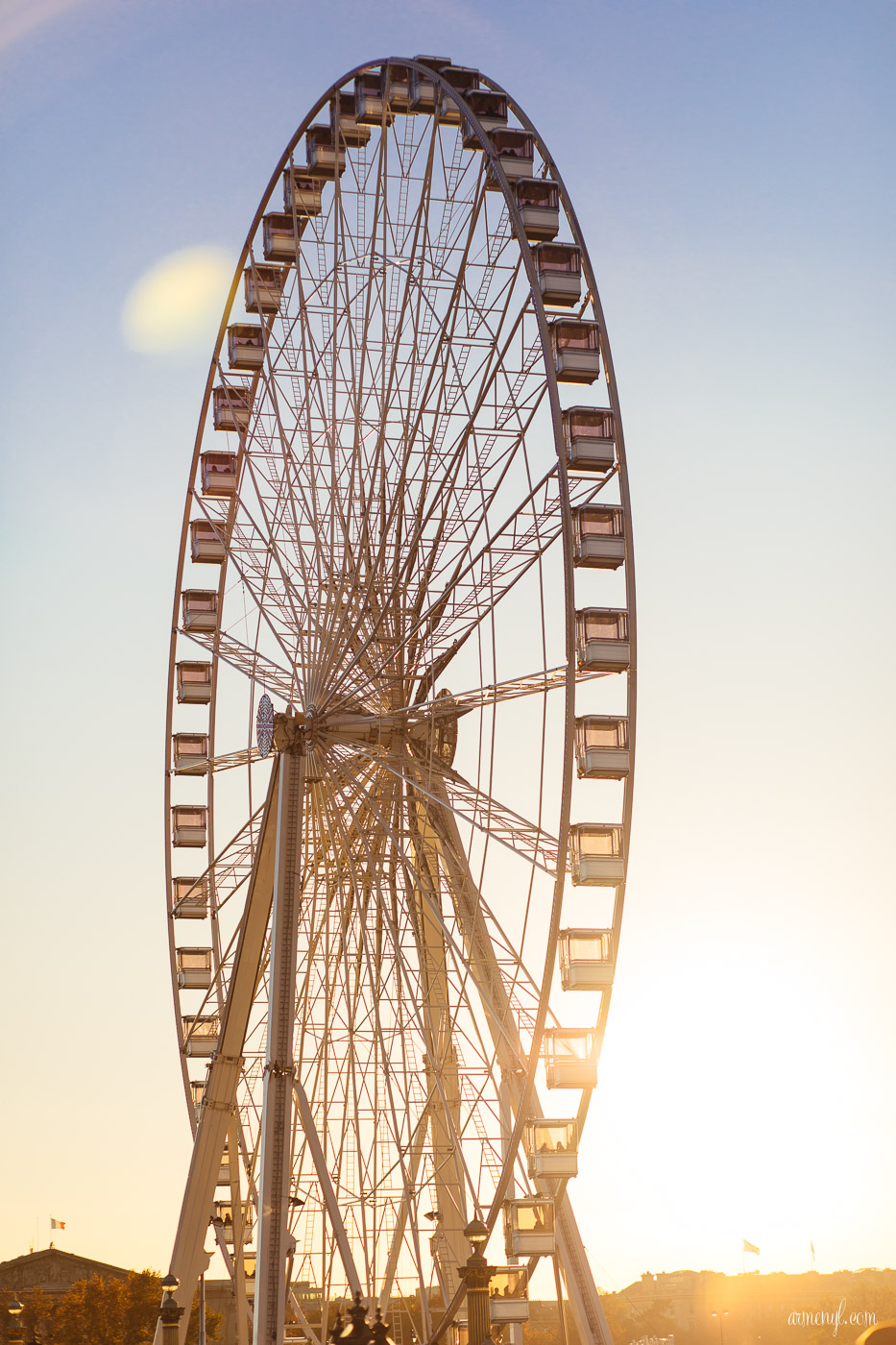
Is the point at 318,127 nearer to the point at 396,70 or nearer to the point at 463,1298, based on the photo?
the point at 396,70

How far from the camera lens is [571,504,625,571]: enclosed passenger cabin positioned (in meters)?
23.5

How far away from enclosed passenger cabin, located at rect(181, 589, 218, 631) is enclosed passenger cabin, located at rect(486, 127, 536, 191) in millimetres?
10464

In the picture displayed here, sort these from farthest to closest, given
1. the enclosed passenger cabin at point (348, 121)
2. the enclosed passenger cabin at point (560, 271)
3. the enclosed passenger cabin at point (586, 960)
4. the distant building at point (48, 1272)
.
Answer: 1. the distant building at point (48, 1272)
2. the enclosed passenger cabin at point (348, 121)
3. the enclosed passenger cabin at point (560, 271)
4. the enclosed passenger cabin at point (586, 960)

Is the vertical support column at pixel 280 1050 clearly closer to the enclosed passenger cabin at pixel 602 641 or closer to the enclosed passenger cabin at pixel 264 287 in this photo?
the enclosed passenger cabin at pixel 602 641

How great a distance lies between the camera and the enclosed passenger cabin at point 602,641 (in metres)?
22.9

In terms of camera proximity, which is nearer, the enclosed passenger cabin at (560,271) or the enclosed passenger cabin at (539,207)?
the enclosed passenger cabin at (560,271)

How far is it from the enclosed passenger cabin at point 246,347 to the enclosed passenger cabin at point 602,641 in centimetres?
1104

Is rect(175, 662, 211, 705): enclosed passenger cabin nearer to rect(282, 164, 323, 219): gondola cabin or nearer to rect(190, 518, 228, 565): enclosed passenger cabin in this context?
rect(190, 518, 228, 565): enclosed passenger cabin

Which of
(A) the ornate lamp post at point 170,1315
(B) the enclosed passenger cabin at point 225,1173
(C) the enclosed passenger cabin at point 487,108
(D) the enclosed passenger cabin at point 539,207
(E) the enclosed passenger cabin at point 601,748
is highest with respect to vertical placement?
(C) the enclosed passenger cabin at point 487,108

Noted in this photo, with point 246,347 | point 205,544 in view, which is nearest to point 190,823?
point 205,544

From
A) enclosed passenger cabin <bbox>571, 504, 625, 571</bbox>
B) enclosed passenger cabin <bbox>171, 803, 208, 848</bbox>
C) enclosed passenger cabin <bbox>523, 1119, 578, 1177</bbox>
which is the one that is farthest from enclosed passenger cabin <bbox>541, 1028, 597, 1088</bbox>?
enclosed passenger cabin <bbox>171, 803, 208, 848</bbox>

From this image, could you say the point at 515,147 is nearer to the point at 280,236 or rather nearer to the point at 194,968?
the point at 280,236

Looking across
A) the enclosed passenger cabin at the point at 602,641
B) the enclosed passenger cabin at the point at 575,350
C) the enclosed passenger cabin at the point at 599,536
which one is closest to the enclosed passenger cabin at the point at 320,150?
the enclosed passenger cabin at the point at 575,350

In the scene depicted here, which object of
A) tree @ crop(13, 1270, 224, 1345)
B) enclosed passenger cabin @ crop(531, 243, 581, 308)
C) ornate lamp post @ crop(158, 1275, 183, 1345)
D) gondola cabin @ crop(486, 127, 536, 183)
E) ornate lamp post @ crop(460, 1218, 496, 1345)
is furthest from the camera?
tree @ crop(13, 1270, 224, 1345)
